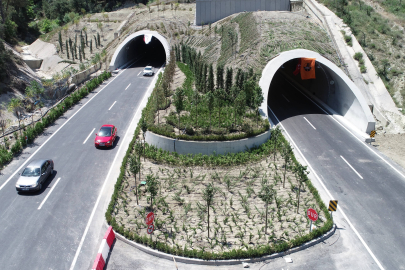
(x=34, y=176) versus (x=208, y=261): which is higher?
(x=34, y=176)

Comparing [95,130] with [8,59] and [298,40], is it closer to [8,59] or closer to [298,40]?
[8,59]

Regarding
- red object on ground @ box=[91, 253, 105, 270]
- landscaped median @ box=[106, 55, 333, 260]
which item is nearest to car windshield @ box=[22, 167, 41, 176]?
landscaped median @ box=[106, 55, 333, 260]

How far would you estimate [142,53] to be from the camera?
5850cm

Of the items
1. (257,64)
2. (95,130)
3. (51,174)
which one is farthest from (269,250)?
(257,64)

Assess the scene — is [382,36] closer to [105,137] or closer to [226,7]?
[226,7]

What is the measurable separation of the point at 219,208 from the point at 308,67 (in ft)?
66.5

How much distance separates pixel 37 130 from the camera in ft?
88.0

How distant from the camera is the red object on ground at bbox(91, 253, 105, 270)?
14.3 metres

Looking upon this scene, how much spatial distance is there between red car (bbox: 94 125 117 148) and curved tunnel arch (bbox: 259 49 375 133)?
523 inches

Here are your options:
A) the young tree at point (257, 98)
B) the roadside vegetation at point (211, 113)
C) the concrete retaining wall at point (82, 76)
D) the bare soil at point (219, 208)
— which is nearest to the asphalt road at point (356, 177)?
the bare soil at point (219, 208)

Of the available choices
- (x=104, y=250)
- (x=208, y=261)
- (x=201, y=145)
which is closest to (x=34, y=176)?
(x=104, y=250)

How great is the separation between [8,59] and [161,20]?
1023 inches

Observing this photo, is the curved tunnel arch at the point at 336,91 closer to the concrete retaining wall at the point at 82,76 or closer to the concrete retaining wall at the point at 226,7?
the concrete retaining wall at the point at 226,7

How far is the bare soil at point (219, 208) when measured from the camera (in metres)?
16.9
